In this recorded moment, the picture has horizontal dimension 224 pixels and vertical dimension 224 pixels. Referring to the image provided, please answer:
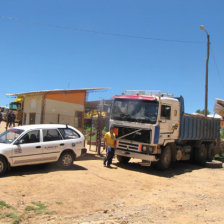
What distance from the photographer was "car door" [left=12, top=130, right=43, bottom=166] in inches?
321

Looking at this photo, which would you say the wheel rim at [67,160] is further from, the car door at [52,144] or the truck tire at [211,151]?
the truck tire at [211,151]

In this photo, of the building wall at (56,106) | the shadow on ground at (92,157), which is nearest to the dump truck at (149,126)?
the shadow on ground at (92,157)

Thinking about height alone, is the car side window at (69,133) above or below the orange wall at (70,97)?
below

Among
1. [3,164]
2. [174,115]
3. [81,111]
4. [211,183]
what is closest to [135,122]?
[174,115]

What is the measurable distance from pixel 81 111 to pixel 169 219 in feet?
40.9

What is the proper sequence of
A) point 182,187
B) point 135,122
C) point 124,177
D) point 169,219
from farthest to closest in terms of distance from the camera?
point 135,122 < point 124,177 < point 182,187 < point 169,219

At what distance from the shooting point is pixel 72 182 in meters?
7.74

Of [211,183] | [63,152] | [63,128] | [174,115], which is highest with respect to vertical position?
[174,115]

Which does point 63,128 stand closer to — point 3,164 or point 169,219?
point 3,164

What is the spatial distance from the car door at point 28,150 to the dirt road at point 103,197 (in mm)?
424

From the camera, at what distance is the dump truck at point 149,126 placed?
10.4 metres

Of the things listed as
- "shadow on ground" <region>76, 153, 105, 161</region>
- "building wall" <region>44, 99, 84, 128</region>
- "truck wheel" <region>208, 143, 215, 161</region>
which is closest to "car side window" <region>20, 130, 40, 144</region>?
"shadow on ground" <region>76, 153, 105, 161</region>

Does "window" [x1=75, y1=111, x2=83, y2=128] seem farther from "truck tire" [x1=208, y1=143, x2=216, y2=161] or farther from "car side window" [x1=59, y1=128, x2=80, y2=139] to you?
"truck tire" [x1=208, y1=143, x2=216, y2=161]

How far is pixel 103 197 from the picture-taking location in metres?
6.83
